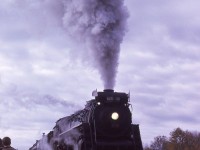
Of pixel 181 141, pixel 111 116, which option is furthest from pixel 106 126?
pixel 181 141

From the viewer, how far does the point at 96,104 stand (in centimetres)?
1439

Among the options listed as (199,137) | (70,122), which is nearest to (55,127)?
(70,122)

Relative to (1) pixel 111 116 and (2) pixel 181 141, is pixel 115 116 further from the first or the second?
(2) pixel 181 141

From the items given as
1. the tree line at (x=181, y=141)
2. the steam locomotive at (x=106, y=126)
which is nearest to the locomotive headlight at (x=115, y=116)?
the steam locomotive at (x=106, y=126)

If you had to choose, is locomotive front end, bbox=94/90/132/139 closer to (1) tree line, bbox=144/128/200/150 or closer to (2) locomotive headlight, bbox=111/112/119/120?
(2) locomotive headlight, bbox=111/112/119/120

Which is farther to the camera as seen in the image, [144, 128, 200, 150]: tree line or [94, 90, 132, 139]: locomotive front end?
[144, 128, 200, 150]: tree line

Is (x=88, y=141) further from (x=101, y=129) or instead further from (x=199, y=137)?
(x=199, y=137)

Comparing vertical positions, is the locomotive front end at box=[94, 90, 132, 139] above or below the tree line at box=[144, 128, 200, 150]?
below

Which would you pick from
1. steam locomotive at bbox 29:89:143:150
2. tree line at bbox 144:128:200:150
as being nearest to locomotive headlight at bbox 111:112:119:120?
steam locomotive at bbox 29:89:143:150

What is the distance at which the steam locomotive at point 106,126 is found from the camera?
13961 mm

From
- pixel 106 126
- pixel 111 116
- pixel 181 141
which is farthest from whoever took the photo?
pixel 181 141

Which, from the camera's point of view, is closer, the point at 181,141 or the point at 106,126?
the point at 106,126

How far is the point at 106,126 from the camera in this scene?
46.3 ft

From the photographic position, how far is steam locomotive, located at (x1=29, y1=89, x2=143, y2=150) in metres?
14.0
